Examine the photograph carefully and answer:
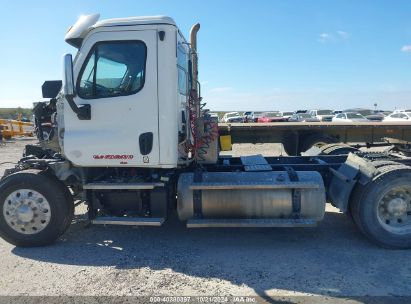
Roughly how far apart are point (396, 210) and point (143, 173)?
3.63m

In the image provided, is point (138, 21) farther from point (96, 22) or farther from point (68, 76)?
point (68, 76)

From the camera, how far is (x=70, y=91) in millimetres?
4516

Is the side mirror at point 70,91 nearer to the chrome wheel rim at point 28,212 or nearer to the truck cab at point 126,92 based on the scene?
the truck cab at point 126,92

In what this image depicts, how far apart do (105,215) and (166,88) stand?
2.09 metres

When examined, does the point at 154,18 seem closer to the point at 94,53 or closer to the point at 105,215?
the point at 94,53

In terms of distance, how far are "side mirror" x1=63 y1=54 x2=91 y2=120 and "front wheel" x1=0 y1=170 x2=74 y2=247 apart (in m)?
1.12

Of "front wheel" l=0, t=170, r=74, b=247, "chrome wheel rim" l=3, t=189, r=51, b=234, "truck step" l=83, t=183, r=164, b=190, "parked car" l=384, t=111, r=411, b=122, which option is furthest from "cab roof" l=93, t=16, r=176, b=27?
"parked car" l=384, t=111, r=411, b=122

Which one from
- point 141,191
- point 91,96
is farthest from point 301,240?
point 91,96

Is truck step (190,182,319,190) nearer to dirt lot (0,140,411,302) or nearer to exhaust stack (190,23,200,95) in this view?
dirt lot (0,140,411,302)

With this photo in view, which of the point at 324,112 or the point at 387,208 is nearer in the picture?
the point at 387,208

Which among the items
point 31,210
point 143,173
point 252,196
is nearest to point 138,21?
point 143,173

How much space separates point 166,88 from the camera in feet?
15.6

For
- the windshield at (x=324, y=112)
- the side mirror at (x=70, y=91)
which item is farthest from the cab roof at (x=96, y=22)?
the windshield at (x=324, y=112)

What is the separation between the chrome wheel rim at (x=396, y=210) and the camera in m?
4.95
